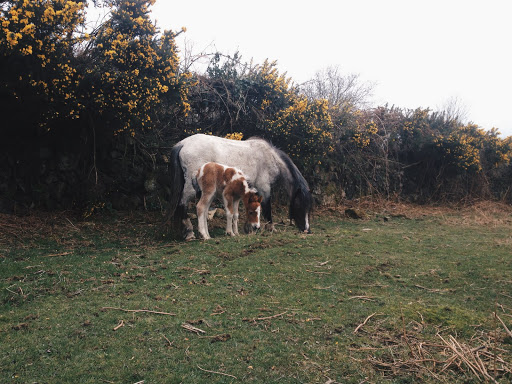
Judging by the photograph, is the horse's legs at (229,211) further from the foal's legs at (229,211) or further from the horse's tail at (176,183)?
the horse's tail at (176,183)

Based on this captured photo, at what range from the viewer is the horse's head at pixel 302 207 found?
7512mm

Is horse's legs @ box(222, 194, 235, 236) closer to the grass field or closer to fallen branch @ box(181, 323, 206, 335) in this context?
the grass field

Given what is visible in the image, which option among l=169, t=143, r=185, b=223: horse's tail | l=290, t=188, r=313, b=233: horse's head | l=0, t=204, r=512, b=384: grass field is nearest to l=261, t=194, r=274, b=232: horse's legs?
l=290, t=188, r=313, b=233: horse's head

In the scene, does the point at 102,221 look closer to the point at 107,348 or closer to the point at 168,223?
the point at 168,223

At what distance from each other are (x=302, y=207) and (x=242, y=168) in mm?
1455

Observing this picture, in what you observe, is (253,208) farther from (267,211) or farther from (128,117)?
(128,117)

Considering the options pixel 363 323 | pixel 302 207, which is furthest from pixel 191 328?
pixel 302 207

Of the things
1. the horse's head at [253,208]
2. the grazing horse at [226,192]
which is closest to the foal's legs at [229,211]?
the grazing horse at [226,192]

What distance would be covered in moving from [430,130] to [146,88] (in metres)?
10.7

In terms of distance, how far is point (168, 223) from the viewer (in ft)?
21.3

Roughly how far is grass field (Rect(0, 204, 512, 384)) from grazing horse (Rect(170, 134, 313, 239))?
37.0 inches

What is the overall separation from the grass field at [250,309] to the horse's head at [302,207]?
108cm

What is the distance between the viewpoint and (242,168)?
732 cm

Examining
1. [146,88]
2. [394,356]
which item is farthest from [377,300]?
[146,88]
